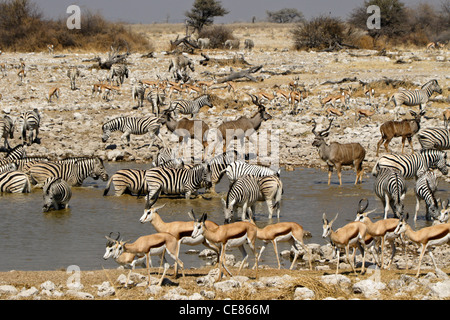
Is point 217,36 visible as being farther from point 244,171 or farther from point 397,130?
point 244,171

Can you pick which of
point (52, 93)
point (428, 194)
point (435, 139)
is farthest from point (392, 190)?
point (52, 93)

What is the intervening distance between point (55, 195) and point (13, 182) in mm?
2108

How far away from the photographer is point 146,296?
7.16 m

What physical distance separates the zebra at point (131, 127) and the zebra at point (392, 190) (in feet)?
27.4

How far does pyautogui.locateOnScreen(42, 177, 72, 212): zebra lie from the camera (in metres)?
12.9

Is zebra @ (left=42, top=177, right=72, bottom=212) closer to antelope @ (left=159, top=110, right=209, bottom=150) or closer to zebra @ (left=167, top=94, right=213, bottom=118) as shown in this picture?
antelope @ (left=159, top=110, right=209, bottom=150)

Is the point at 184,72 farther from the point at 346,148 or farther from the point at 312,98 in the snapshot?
the point at 346,148

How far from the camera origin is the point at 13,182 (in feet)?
48.0

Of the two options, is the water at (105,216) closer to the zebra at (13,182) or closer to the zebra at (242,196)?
the zebra at (13,182)

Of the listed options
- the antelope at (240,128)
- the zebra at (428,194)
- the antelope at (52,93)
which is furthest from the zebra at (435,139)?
the antelope at (52,93)

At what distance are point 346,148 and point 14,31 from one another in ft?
85.1

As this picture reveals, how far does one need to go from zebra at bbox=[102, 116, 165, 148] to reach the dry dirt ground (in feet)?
1.14

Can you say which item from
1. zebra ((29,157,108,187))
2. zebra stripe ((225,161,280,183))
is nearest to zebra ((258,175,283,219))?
zebra stripe ((225,161,280,183))
